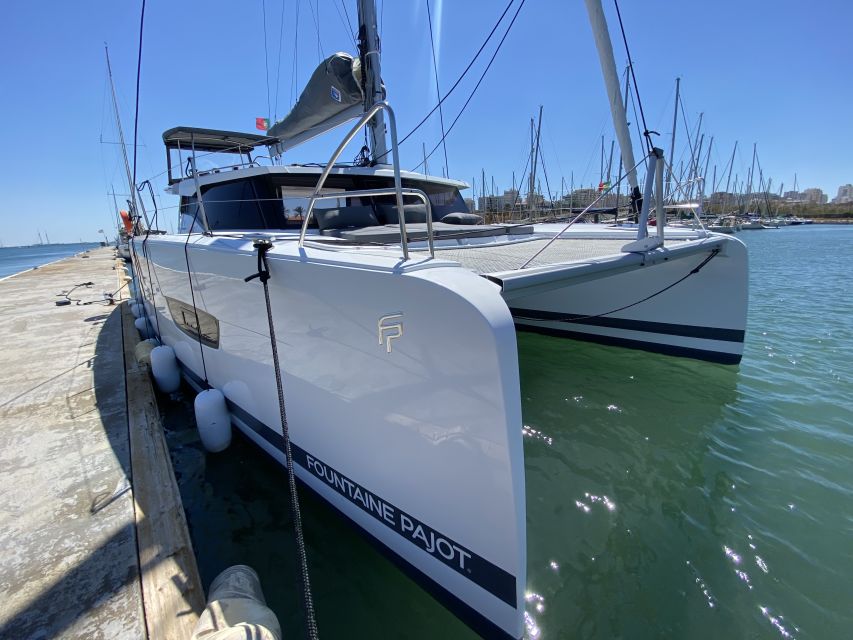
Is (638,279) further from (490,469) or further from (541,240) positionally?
(490,469)

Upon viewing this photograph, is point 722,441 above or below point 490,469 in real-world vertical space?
below

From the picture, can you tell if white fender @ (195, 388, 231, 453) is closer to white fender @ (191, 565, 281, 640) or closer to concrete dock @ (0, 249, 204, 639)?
concrete dock @ (0, 249, 204, 639)

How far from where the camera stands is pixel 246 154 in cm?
537

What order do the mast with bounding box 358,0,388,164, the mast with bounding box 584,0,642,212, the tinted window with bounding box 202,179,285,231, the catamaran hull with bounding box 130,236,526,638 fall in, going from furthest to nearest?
the mast with bounding box 358,0,388,164 < the mast with bounding box 584,0,642,212 < the tinted window with bounding box 202,179,285,231 < the catamaran hull with bounding box 130,236,526,638

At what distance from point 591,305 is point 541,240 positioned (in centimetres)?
153

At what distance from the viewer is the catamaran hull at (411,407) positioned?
1.44m

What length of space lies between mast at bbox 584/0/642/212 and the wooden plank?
466cm

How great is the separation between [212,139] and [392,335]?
4576 millimetres

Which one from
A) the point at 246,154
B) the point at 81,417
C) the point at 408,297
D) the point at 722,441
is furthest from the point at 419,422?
the point at 246,154

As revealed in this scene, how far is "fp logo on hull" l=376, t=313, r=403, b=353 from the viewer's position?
63.5 inches

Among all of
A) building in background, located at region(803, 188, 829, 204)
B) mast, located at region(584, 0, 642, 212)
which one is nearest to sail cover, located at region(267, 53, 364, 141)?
mast, located at region(584, 0, 642, 212)

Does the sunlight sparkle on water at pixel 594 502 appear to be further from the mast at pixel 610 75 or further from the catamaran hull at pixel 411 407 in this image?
the mast at pixel 610 75

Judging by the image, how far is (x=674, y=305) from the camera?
461 cm

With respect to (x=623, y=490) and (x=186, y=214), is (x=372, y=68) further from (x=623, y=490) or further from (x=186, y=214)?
(x=623, y=490)
